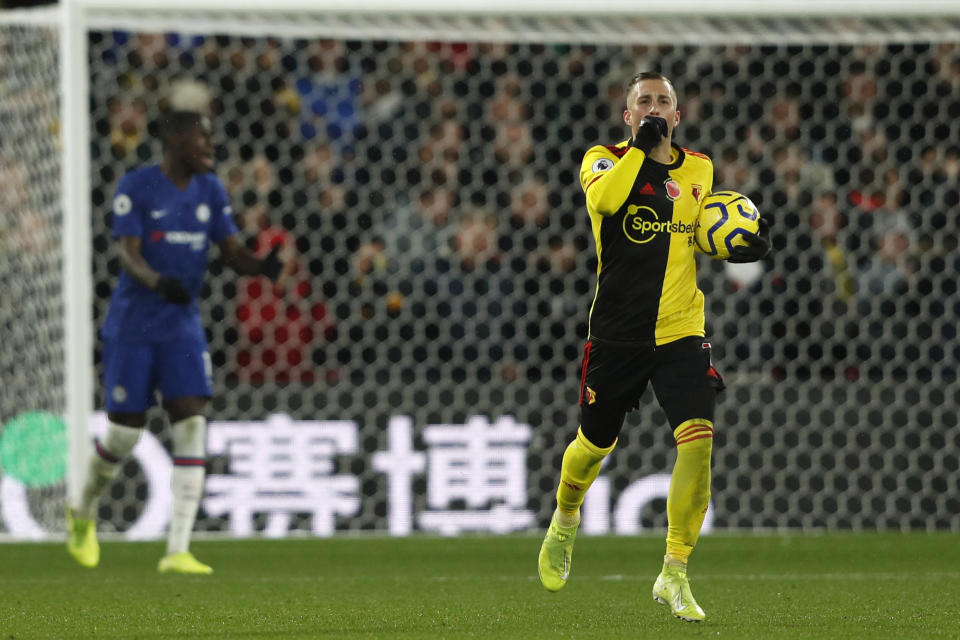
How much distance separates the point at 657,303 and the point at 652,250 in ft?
0.50

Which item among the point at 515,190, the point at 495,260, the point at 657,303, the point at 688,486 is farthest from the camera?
the point at 515,190

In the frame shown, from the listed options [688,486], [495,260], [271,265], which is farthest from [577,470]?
[495,260]

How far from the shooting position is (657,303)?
4473mm

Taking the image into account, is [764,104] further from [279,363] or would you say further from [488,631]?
[488,631]

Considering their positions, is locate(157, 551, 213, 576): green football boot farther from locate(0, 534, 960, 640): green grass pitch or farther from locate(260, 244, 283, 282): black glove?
locate(260, 244, 283, 282): black glove

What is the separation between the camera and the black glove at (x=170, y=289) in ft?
19.4

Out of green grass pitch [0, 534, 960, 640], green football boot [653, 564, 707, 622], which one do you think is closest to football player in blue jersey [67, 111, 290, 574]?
green grass pitch [0, 534, 960, 640]

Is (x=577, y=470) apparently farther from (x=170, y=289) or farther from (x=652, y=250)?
(x=170, y=289)

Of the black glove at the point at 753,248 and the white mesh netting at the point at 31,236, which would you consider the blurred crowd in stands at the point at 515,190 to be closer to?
the white mesh netting at the point at 31,236

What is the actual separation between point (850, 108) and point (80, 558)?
191 inches

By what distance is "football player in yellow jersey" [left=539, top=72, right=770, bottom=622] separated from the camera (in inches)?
170

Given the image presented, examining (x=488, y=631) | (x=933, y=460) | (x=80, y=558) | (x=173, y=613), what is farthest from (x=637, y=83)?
(x=933, y=460)

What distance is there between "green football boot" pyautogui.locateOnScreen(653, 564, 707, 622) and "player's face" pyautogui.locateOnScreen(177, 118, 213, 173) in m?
2.73

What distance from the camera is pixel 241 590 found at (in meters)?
5.42
